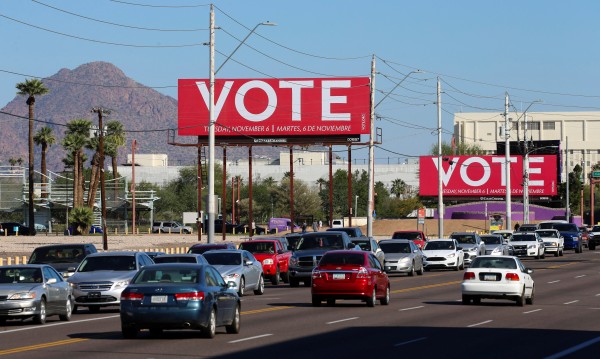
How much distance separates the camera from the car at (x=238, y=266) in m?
36.7

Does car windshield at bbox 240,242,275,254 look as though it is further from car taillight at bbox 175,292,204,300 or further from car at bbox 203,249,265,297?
car taillight at bbox 175,292,204,300

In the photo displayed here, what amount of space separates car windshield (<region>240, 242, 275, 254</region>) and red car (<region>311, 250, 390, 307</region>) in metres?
13.0

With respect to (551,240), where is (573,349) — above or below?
below

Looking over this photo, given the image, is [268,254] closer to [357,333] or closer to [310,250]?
[310,250]

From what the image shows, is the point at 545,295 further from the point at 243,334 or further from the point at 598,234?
the point at 598,234

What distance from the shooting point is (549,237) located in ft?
242

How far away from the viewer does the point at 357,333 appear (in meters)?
24.0

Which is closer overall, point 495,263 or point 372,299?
point 372,299

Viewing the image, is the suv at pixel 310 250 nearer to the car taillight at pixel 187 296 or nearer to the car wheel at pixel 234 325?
the car wheel at pixel 234 325

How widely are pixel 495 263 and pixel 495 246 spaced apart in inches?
1168

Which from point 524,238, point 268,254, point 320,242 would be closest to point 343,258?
point 320,242

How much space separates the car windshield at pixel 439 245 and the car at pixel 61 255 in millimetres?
24571

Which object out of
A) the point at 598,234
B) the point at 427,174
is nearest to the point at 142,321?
the point at 598,234

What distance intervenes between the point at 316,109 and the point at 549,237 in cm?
2776
